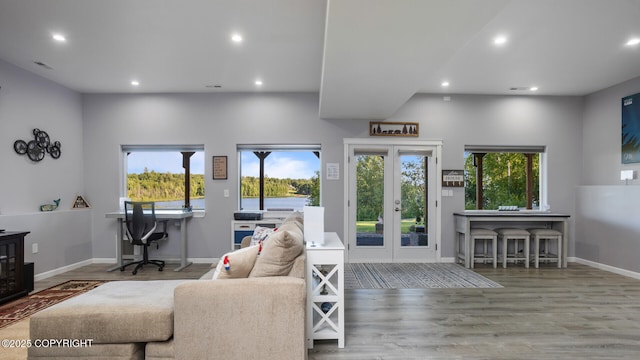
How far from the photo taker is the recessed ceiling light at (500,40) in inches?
131

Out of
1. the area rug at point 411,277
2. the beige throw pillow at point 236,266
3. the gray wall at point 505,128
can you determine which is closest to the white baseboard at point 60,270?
the beige throw pillow at point 236,266

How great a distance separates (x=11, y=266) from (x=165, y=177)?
7.85 ft

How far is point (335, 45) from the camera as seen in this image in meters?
2.63

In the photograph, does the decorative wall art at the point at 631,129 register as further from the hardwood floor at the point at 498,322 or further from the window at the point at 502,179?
the hardwood floor at the point at 498,322

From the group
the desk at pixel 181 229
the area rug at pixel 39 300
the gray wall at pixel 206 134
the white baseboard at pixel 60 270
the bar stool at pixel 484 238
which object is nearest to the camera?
the area rug at pixel 39 300

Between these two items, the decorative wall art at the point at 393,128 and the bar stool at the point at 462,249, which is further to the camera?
the decorative wall art at the point at 393,128

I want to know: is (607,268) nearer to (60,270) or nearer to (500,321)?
(500,321)

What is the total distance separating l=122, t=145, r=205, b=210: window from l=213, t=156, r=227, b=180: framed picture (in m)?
0.37

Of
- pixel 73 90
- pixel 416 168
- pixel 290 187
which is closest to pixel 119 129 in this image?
pixel 73 90

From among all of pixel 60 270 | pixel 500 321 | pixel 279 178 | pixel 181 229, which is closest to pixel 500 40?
pixel 500 321

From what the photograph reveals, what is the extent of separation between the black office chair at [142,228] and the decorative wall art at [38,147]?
1.33 m

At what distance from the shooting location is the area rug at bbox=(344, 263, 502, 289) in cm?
406

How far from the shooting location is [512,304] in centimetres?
343

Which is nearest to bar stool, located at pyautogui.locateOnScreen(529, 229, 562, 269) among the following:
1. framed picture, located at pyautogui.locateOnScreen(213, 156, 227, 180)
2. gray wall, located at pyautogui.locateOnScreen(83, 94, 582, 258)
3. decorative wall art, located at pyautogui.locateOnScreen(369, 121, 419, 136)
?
gray wall, located at pyautogui.locateOnScreen(83, 94, 582, 258)
